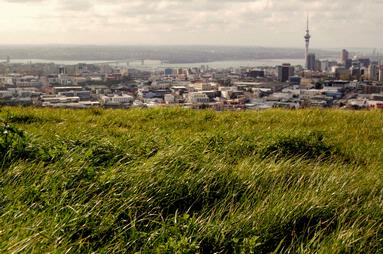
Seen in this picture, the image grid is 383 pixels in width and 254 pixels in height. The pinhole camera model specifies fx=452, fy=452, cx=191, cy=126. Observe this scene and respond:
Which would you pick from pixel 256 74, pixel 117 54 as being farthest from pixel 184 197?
pixel 117 54

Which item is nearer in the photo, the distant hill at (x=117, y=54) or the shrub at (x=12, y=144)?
the shrub at (x=12, y=144)

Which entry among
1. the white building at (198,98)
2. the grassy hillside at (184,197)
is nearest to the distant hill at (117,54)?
the white building at (198,98)

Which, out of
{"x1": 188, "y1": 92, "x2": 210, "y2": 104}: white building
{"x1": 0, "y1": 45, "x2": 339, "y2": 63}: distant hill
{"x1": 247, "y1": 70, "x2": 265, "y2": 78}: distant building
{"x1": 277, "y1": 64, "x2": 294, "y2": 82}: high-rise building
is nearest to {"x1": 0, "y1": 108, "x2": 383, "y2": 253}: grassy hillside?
{"x1": 188, "y1": 92, "x2": 210, "y2": 104}: white building

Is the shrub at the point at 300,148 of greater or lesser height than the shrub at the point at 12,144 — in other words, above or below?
below

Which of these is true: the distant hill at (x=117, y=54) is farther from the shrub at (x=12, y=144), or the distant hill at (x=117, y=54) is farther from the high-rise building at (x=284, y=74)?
the shrub at (x=12, y=144)

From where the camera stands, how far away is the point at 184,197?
4297 mm

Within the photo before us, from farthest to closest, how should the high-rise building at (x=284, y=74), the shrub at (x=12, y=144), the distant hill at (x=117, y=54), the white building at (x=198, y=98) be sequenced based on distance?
the distant hill at (x=117, y=54) < the high-rise building at (x=284, y=74) < the white building at (x=198, y=98) < the shrub at (x=12, y=144)

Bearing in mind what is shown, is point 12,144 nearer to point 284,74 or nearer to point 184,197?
point 184,197

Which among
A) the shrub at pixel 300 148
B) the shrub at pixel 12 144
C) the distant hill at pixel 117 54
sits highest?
the distant hill at pixel 117 54

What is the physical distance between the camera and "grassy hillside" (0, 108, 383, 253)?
3.36m

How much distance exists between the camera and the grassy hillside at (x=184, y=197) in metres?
3.36

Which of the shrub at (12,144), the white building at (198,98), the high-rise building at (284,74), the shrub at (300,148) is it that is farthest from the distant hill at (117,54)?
the shrub at (300,148)

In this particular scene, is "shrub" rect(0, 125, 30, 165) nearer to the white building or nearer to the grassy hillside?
the grassy hillside

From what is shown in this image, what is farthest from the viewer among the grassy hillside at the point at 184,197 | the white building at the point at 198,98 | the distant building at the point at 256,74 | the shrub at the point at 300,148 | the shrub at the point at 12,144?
the distant building at the point at 256,74
